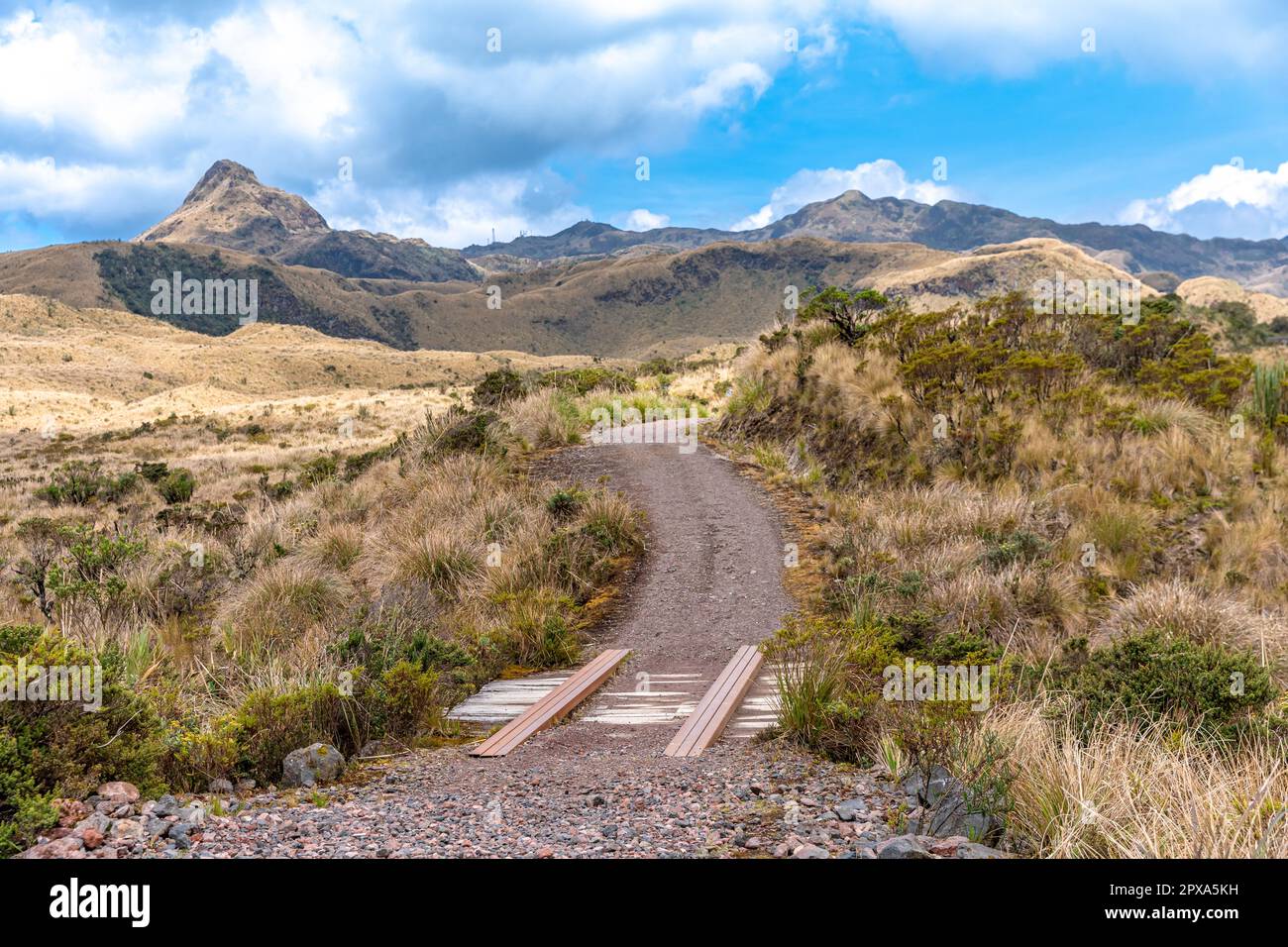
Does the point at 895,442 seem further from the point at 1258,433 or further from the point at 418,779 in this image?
the point at 418,779

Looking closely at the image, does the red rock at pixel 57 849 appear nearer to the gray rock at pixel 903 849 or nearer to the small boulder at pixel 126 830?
the small boulder at pixel 126 830

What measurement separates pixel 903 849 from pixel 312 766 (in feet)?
10.8

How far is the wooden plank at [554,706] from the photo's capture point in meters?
5.53

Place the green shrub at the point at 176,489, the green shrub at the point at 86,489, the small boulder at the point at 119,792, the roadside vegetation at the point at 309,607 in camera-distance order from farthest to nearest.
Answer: the green shrub at the point at 86,489
the green shrub at the point at 176,489
the roadside vegetation at the point at 309,607
the small boulder at the point at 119,792

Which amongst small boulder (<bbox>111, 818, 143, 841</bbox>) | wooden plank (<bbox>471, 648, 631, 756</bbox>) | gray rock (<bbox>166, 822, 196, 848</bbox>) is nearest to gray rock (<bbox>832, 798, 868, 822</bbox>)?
wooden plank (<bbox>471, 648, 631, 756</bbox>)

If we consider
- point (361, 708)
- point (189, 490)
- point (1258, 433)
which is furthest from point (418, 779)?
point (189, 490)

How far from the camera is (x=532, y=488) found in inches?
504

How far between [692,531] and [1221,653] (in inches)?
268

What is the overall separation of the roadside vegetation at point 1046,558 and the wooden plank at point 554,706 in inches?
63.8

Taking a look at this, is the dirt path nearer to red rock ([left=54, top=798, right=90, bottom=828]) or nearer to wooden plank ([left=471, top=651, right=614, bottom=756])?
wooden plank ([left=471, top=651, right=614, bottom=756])

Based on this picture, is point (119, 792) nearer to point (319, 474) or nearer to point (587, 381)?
point (319, 474)

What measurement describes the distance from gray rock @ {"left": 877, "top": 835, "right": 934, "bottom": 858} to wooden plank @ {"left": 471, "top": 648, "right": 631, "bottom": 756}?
2.90 meters

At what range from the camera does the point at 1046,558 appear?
8.69 m

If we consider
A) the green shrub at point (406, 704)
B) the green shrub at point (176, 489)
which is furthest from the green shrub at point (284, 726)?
the green shrub at point (176, 489)
